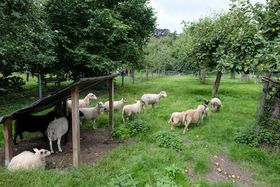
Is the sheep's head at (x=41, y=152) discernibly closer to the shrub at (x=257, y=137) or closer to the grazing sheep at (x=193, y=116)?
the grazing sheep at (x=193, y=116)

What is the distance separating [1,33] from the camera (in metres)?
9.23

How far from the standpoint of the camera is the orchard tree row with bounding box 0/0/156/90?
1281 centimetres

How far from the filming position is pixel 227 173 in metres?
6.65

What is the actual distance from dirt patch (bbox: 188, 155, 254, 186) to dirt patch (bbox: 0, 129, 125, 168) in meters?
2.70

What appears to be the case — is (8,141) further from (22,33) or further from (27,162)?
(22,33)

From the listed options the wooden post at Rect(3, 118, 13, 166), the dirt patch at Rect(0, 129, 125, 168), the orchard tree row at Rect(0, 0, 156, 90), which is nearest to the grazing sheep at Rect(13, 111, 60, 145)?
the dirt patch at Rect(0, 129, 125, 168)

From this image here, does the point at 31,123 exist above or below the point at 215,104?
above

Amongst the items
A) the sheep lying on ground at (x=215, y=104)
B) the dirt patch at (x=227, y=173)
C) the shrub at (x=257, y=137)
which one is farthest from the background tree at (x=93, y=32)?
the dirt patch at (x=227, y=173)

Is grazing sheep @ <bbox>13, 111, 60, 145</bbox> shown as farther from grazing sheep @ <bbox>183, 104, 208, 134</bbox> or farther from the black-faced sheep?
grazing sheep @ <bbox>183, 104, 208, 134</bbox>

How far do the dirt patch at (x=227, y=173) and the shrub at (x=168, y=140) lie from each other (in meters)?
1.11

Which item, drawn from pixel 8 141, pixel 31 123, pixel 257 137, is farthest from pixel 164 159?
pixel 31 123

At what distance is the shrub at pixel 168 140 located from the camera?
772 cm

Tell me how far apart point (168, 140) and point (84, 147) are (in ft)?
8.48

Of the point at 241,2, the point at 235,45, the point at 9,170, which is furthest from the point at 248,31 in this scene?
the point at 9,170
